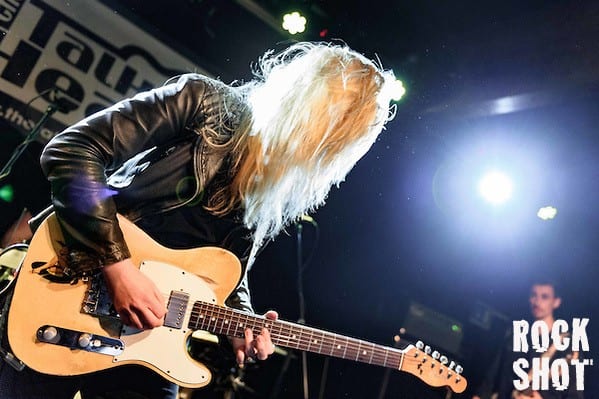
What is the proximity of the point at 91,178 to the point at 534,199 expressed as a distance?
3.30 metres

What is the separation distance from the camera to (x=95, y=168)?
145 cm

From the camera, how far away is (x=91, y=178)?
1433mm

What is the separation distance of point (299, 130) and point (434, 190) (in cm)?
244

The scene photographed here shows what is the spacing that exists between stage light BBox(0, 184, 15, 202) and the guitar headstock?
271cm

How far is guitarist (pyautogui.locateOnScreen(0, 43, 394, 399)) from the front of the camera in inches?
57.5

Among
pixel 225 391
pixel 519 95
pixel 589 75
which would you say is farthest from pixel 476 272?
pixel 225 391

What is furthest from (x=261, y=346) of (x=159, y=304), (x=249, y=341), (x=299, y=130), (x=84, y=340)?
(x=299, y=130)

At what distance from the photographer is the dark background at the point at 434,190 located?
342cm

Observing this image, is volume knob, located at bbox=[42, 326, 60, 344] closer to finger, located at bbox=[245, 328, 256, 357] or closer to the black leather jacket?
the black leather jacket

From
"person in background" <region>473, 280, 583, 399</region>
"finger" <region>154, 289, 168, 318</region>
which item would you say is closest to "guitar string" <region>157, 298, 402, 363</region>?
"finger" <region>154, 289, 168, 318</region>

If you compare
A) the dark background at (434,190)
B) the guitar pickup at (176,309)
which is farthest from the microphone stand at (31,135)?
the guitar pickup at (176,309)

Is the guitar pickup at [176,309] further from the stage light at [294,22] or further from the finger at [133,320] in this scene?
the stage light at [294,22]

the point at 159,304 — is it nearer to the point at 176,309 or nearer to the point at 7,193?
the point at 176,309

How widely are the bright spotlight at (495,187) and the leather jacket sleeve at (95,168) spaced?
290 cm
